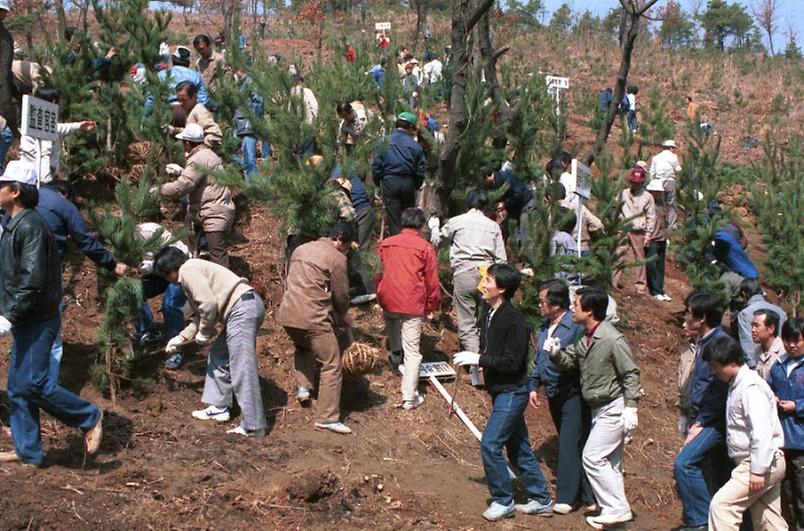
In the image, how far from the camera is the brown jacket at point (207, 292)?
7062 millimetres

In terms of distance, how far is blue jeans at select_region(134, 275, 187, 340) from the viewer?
811cm

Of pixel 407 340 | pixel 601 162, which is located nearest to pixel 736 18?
pixel 601 162

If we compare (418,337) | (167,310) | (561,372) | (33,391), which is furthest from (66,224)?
(561,372)

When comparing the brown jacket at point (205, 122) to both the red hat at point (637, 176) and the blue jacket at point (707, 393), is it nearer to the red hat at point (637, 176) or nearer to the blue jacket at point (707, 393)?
the red hat at point (637, 176)

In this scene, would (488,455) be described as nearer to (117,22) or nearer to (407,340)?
(407,340)

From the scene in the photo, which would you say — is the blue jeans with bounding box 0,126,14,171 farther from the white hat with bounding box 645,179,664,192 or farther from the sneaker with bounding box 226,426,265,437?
the white hat with bounding box 645,179,664,192

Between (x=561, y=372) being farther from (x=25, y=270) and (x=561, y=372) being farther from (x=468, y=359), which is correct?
(x=25, y=270)

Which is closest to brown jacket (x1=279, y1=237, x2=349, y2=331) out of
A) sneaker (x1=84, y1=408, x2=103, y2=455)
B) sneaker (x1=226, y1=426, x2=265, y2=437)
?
sneaker (x1=226, y1=426, x2=265, y2=437)

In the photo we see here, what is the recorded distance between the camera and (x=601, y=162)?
426 inches

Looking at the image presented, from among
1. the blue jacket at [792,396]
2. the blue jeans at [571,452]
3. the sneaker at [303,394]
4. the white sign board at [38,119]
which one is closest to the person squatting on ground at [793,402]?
the blue jacket at [792,396]

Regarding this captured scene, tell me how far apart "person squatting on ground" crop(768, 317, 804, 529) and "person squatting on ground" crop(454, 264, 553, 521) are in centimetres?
→ 189

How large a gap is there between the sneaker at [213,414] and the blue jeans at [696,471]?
3.63 metres

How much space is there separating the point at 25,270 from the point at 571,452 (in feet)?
13.9

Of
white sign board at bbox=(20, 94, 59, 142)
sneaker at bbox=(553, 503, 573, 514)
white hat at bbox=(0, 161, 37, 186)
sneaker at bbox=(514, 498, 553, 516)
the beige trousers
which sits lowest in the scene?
sneaker at bbox=(553, 503, 573, 514)
